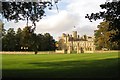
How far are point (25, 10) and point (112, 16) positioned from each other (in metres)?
4.76

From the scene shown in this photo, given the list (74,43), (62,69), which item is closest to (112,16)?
(62,69)

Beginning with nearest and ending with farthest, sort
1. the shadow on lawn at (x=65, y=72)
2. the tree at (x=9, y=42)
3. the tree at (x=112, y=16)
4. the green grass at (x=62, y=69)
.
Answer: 1. the tree at (x=112, y=16)
2. the shadow on lawn at (x=65, y=72)
3. the green grass at (x=62, y=69)
4. the tree at (x=9, y=42)

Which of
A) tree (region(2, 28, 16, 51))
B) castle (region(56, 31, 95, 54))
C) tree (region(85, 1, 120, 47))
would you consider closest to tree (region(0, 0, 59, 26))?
tree (region(85, 1, 120, 47))

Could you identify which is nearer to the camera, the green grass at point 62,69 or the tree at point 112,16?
the tree at point 112,16

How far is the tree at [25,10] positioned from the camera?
612 inches

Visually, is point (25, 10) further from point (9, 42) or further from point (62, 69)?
point (9, 42)

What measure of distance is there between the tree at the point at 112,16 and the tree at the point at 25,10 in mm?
2389

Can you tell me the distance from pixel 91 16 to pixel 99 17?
44cm

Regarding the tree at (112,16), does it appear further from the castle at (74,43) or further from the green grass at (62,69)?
the castle at (74,43)

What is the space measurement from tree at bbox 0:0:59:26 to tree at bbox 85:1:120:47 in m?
2.39

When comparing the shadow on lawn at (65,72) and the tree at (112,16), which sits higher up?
the tree at (112,16)

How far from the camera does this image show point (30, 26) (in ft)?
56.0

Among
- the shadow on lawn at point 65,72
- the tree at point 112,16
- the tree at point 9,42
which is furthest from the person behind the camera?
the tree at point 9,42

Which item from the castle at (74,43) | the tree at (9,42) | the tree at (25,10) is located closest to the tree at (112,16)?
the tree at (25,10)
